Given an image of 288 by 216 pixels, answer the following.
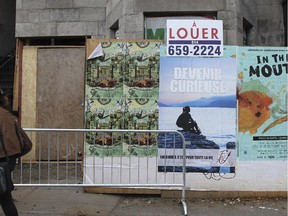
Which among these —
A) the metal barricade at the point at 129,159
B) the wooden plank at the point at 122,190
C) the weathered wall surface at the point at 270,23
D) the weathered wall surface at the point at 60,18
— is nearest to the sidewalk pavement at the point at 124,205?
the wooden plank at the point at 122,190

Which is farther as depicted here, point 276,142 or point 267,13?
point 267,13

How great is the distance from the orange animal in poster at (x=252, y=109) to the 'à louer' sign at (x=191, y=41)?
80cm

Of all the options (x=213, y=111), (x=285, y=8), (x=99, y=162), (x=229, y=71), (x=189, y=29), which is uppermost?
(x=285, y=8)

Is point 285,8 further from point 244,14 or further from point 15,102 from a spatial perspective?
point 15,102

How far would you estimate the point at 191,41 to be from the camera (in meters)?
6.31

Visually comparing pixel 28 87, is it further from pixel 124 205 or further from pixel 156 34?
pixel 124 205

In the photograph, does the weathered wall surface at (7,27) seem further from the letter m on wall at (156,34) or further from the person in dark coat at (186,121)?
the person in dark coat at (186,121)

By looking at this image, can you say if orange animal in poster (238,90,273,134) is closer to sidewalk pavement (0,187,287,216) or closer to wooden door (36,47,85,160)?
sidewalk pavement (0,187,287,216)

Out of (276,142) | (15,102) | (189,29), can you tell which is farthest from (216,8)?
(15,102)

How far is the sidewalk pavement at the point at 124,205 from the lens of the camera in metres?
5.75

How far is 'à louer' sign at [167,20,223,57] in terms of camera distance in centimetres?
631

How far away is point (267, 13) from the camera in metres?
10.1

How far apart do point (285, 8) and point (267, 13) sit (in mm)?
605

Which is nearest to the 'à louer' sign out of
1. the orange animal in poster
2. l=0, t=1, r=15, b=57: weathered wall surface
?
the orange animal in poster
